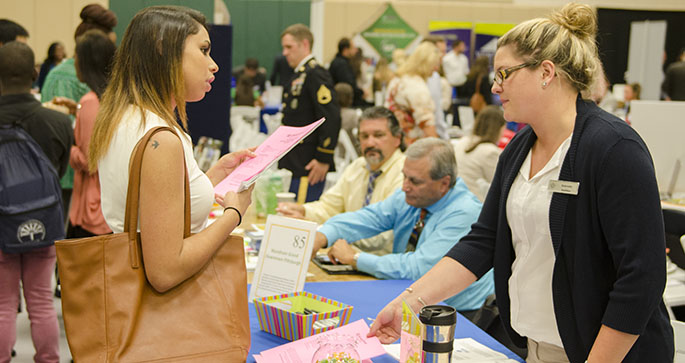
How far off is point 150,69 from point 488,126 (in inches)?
146

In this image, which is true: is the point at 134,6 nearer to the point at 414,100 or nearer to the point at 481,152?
the point at 481,152

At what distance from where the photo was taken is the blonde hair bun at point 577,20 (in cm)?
171

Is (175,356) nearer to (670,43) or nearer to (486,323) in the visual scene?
(486,323)

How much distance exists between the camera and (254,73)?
10.5m

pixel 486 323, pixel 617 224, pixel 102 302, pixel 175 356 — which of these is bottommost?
pixel 486 323

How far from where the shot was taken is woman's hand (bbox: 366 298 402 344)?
6.23 ft

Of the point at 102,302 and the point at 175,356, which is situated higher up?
the point at 102,302

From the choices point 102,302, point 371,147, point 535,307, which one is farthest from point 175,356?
point 371,147

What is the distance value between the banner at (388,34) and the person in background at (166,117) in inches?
436

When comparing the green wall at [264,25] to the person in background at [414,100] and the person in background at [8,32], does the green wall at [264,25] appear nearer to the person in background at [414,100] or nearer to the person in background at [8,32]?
the person in background at [414,100]

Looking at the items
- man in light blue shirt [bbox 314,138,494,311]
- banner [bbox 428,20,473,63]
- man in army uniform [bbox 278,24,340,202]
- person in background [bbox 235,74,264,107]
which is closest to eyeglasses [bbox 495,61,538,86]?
man in light blue shirt [bbox 314,138,494,311]

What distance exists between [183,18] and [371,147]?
225 centimetres

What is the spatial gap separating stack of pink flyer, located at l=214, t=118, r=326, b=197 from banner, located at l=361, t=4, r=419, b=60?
35.6 ft

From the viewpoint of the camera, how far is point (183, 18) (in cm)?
163
